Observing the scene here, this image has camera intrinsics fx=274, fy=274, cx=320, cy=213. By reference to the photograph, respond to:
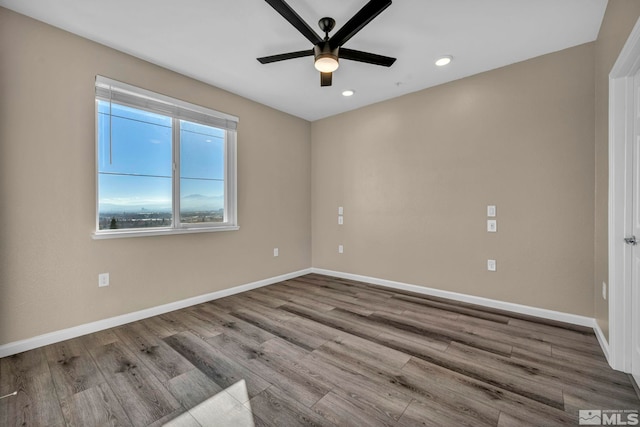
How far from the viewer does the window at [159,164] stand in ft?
8.59

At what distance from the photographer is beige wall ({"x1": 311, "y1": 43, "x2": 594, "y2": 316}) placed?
2.60 meters

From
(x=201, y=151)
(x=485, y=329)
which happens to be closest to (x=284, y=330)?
(x=485, y=329)

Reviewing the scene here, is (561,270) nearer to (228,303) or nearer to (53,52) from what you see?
(228,303)

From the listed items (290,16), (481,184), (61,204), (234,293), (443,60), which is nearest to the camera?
(290,16)

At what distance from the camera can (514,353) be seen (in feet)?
6.89

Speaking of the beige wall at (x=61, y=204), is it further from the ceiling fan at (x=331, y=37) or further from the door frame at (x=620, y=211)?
the door frame at (x=620, y=211)

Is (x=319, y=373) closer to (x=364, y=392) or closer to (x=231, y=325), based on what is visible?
(x=364, y=392)

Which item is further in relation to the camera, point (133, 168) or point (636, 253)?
point (133, 168)

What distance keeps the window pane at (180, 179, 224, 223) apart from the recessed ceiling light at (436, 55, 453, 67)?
2889mm

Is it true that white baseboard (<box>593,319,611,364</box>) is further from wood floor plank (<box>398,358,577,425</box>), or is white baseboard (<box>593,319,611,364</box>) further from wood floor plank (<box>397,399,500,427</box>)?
wood floor plank (<box>397,399,500,427</box>)

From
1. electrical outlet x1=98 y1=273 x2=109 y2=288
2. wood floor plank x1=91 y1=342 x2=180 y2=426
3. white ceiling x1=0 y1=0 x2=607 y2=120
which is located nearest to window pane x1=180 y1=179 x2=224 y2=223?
electrical outlet x1=98 y1=273 x2=109 y2=288

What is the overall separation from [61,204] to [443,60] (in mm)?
3808

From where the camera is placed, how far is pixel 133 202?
2811 millimetres

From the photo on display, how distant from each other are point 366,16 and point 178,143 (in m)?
2.42
